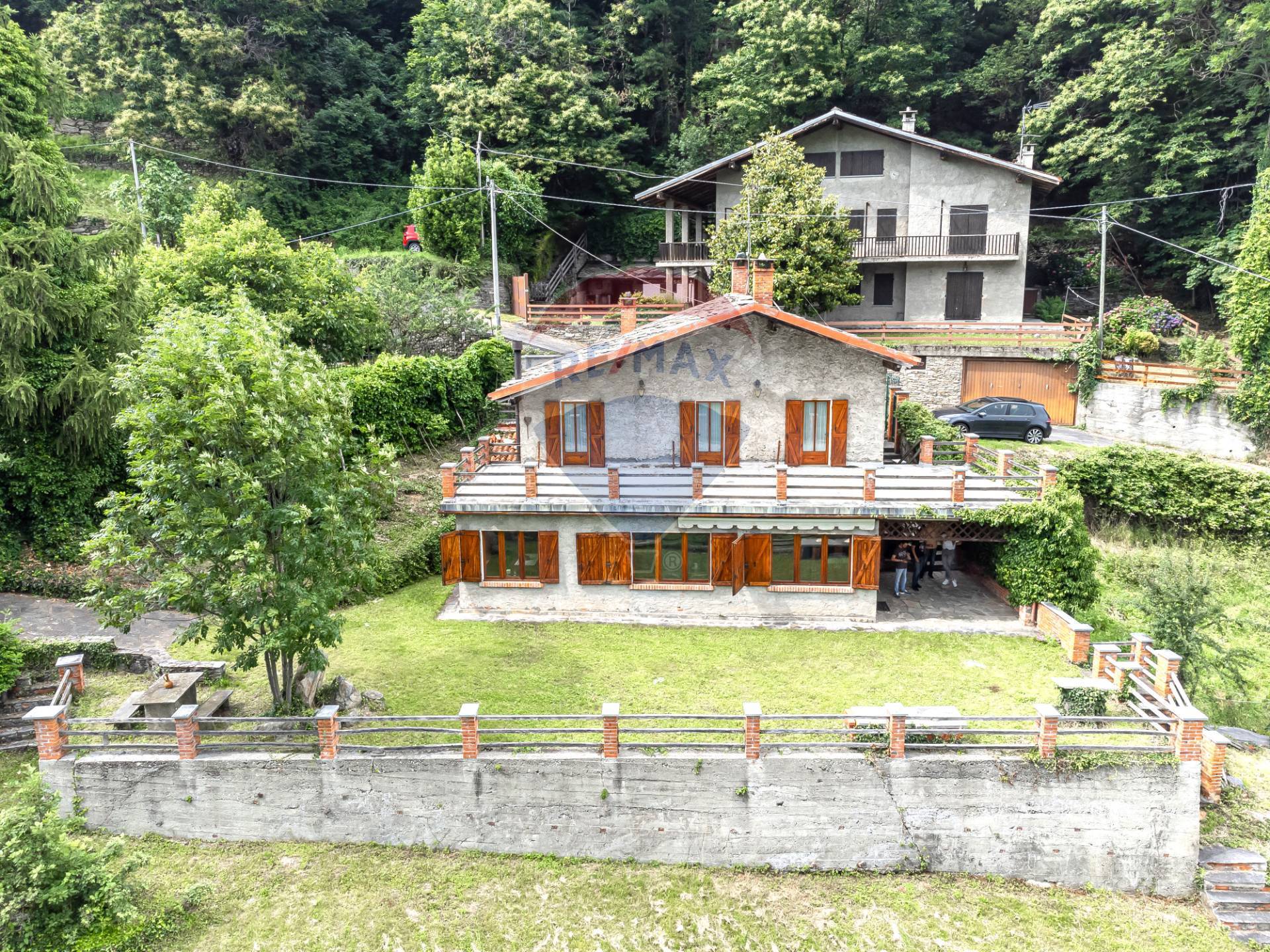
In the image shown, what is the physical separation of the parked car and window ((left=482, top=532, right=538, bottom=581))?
16.3 meters

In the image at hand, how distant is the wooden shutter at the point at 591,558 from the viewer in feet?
65.3

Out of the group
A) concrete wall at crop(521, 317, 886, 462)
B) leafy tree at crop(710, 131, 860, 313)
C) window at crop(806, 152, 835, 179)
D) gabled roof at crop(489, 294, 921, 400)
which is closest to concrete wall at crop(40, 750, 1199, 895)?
gabled roof at crop(489, 294, 921, 400)

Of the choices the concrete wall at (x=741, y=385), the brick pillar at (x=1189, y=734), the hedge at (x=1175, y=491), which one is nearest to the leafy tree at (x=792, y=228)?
the concrete wall at (x=741, y=385)

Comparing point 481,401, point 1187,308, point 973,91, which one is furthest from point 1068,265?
point 481,401

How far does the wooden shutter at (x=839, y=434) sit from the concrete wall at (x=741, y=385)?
0.14 m

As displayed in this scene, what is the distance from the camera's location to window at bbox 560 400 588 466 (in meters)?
22.6

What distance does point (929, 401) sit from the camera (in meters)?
33.8

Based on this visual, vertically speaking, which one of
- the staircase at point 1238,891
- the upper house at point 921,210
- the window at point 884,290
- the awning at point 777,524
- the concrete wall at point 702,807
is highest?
the upper house at point 921,210

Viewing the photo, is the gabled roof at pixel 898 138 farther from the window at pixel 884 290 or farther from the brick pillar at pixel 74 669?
the brick pillar at pixel 74 669

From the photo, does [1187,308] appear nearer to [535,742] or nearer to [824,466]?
[824,466]

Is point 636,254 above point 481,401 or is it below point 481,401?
above

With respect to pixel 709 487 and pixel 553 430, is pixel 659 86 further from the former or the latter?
pixel 709 487

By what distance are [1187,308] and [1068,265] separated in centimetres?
564

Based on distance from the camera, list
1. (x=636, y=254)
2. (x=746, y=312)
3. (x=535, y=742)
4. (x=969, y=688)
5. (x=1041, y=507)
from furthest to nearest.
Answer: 1. (x=636, y=254)
2. (x=746, y=312)
3. (x=1041, y=507)
4. (x=969, y=688)
5. (x=535, y=742)
